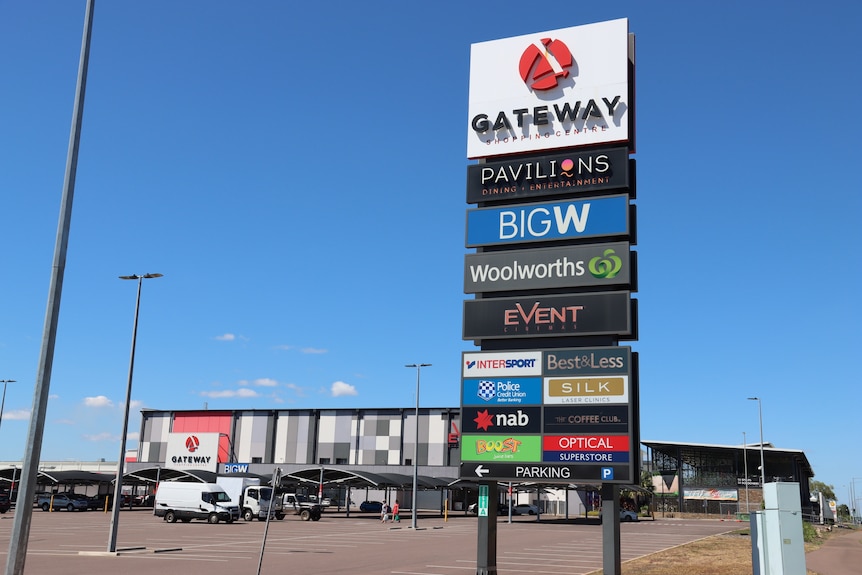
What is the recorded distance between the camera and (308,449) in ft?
321

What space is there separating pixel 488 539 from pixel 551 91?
13161mm

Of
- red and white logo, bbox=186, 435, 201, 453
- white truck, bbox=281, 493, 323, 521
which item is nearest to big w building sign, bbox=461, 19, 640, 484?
white truck, bbox=281, 493, 323, 521

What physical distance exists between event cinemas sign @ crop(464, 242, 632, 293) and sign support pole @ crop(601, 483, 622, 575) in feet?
18.3

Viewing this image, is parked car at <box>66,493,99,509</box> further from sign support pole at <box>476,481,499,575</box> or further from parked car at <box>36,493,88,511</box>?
sign support pole at <box>476,481,499,575</box>

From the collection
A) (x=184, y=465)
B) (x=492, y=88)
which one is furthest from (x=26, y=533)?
(x=184, y=465)

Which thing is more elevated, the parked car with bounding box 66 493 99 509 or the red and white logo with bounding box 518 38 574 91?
the red and white logo with bounding box 518 38 574 91

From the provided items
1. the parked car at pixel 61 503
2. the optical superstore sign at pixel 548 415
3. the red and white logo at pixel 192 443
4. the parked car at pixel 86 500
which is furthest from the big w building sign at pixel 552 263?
the red and white logo at pixel 192 443

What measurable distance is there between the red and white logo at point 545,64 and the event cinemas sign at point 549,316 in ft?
21.6

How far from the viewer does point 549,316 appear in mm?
22734

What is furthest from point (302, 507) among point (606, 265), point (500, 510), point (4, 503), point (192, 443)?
point (606, 265)

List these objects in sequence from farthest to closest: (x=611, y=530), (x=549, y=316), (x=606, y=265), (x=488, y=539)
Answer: (x=488, y=539), (x=549, y=316), (x=606, y=265), (x=611, y=530)

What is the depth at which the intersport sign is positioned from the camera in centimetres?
2369

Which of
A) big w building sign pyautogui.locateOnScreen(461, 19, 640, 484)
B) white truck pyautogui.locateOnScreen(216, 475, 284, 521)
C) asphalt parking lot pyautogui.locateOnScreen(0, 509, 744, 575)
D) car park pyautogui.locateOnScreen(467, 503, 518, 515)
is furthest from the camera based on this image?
car park pyautogui.locateOnScreen(467, 503, 518, 515)

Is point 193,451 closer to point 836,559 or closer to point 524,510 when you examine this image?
point 524,510
